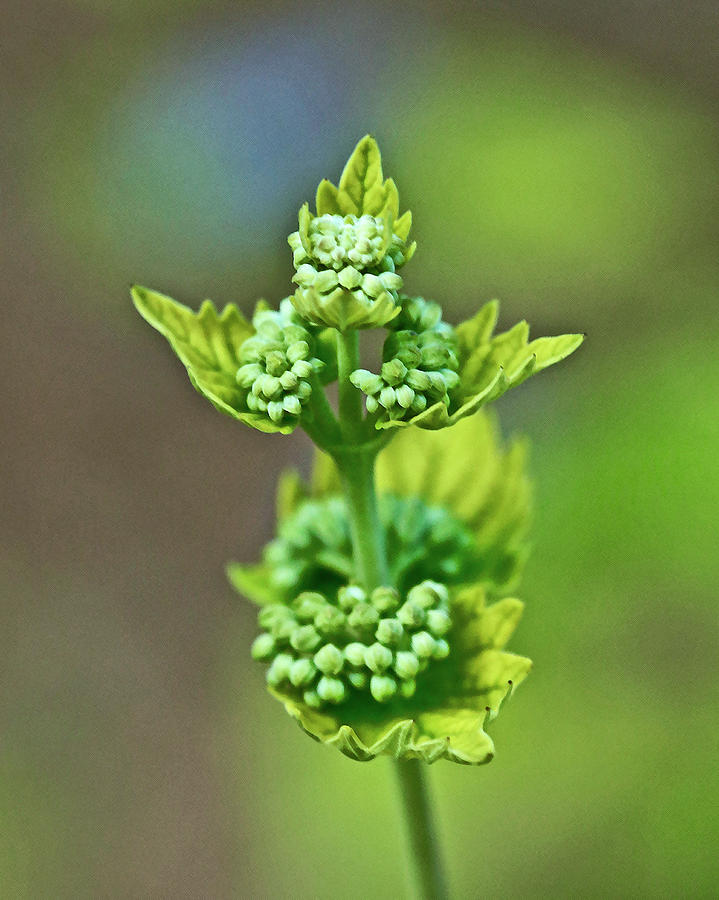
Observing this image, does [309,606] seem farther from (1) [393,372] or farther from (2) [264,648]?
(1) [393,372]

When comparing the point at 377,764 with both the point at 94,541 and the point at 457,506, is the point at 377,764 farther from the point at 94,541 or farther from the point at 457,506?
the point at 94,541

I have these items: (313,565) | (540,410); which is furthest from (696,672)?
(313,565)

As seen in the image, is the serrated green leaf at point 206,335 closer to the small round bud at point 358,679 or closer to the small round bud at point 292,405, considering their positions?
the small round bud at point 292,405

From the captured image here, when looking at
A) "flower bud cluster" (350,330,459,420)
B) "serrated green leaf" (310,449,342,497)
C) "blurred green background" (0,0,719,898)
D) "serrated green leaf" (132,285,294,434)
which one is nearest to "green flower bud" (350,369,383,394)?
"flower bud cluster" (350,330,459,420)

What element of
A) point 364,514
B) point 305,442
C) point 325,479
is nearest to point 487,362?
point 364,514

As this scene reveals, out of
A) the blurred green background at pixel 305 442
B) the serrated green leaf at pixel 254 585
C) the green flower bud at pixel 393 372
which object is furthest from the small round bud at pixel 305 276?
the blurred green background at pixel 305 442

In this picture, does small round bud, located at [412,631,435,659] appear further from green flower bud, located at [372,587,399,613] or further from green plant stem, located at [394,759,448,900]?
green plant stem, located at [394,759,448,900]
